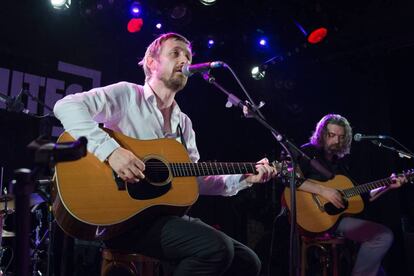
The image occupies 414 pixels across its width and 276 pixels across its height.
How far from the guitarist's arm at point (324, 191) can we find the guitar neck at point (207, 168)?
2056 millimetres

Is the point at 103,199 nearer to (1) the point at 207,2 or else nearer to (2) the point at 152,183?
(2) the point at 152,183

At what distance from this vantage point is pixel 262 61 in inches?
305

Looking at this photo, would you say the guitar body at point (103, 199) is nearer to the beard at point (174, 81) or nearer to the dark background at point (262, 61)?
the beard at point (174, 81)

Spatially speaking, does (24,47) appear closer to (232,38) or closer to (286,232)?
(232,38)

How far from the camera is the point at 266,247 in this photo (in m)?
6.81

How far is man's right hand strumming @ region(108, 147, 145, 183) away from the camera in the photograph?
269 centimetres

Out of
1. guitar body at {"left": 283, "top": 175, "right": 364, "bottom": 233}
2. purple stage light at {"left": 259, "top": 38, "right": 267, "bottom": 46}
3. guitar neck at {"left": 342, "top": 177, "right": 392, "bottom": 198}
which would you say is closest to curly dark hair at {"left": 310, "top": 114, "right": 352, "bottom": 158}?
guitar neck at {"left": 342, "top": 177, "right": 392, "bottom": 198}

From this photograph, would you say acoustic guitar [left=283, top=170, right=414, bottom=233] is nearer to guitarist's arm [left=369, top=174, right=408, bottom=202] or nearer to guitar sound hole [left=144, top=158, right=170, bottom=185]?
guitarist's arm [left=369, top=174, right=408, bottom=202]

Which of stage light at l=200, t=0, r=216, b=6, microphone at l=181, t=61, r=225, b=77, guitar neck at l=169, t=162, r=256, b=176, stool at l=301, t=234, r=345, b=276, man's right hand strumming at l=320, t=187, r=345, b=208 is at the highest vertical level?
stage light at l=200, t=0, r=216, b=6

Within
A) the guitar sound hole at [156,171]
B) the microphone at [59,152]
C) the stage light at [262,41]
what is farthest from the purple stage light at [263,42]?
the microphone at [59,152]

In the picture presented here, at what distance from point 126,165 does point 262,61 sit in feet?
18.1

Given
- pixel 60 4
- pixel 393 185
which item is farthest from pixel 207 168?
pixel 393 185

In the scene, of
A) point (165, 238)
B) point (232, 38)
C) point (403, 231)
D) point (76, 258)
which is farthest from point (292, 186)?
point (403, 231)

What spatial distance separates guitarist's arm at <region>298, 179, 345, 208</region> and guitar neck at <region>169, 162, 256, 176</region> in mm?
2056
